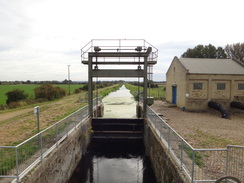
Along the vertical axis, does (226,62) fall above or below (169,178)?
above

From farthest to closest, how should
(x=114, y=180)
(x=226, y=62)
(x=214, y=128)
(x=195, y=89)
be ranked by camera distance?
(x=226, y=62)
(x=195, y=89)
(x=214, y=128)
(x=114, y=180)

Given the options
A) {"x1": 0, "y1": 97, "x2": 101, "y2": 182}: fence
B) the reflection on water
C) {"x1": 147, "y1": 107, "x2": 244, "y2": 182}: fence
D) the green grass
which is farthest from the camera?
the reflection on water

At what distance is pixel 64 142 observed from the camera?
844cm

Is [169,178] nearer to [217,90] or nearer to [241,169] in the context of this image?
[241,169]

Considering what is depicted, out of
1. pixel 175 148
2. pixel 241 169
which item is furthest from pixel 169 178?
pixel 241 169

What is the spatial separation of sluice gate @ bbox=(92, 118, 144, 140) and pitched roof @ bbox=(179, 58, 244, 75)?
767 cm

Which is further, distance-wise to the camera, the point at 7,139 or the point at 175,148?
the point at 7,139

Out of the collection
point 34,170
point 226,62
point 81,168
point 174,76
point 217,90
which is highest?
point 226,62

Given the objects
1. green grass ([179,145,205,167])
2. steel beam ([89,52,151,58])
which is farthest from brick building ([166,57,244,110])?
green grass ([179,145,205,167])

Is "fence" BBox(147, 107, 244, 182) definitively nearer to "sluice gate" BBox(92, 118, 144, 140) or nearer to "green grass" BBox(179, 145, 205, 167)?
"green grass" BBox(179, 145, 205, 167)

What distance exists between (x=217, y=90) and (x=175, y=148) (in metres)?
13.4

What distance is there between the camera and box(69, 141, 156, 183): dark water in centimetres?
940

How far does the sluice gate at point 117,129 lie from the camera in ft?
47.3

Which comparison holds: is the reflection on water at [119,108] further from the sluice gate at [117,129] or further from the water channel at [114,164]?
the water channel at [114,164]
